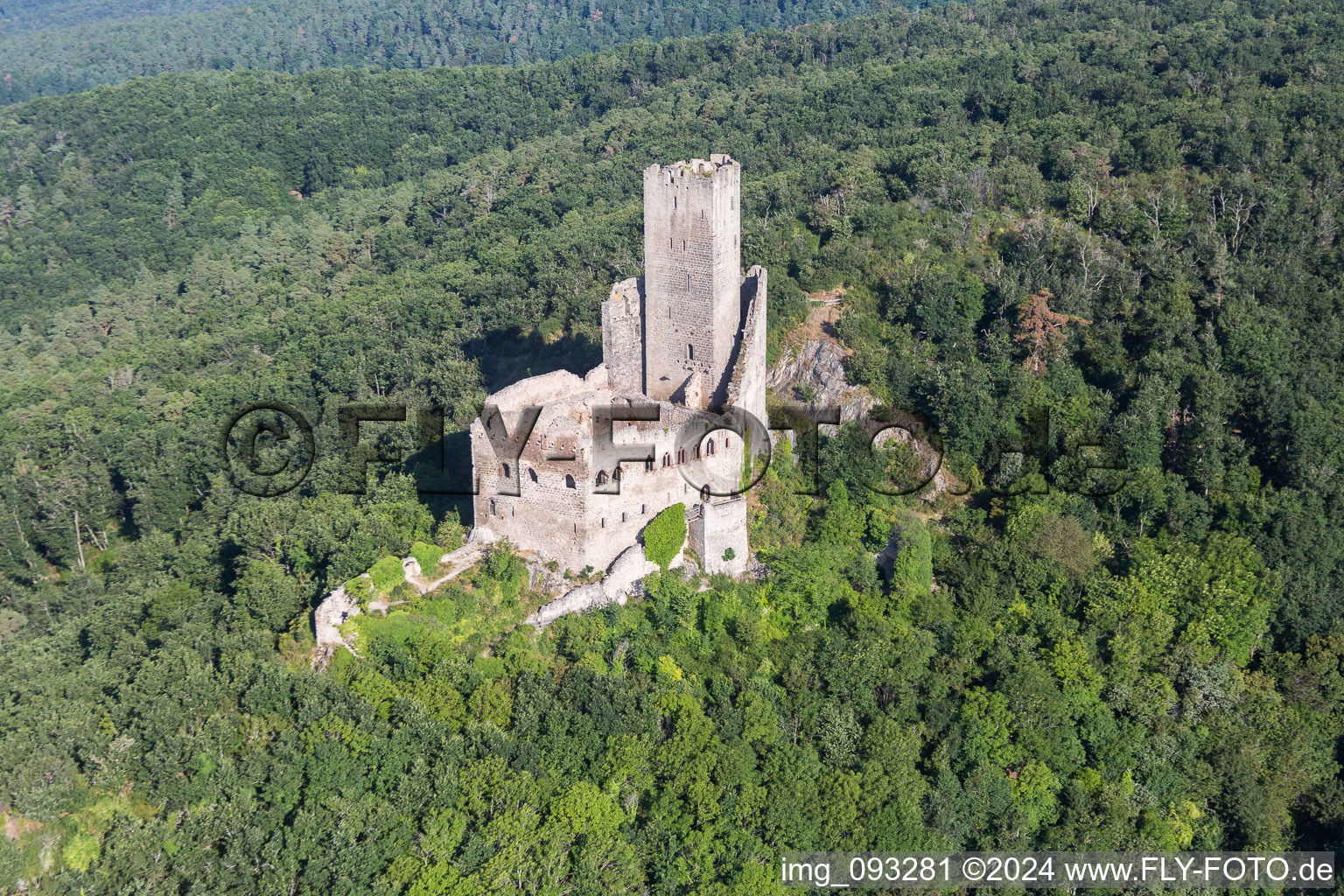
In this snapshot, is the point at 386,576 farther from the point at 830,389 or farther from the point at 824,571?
the point at 830,389

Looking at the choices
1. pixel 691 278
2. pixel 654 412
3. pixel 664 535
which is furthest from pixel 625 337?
pixel 664 535

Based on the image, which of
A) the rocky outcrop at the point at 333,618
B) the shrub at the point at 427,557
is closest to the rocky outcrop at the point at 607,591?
the shrub at the point at 427,557

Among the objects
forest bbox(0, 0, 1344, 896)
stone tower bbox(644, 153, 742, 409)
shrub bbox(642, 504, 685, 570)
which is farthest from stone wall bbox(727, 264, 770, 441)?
shrub bbox(642, 504, 685, 570)

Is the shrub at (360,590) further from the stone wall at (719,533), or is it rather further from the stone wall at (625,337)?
the stone wall at (625,337)

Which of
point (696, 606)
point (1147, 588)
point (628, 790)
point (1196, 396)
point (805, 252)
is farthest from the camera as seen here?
point (805, 252)

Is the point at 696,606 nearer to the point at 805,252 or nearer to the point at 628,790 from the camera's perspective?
the point at 628,790

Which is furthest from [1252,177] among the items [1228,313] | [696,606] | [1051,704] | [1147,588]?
[696,606]

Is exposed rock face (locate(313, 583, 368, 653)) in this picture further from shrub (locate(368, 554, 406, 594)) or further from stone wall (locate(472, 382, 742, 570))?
stone wall (locate(472, 382, 742, 570))
